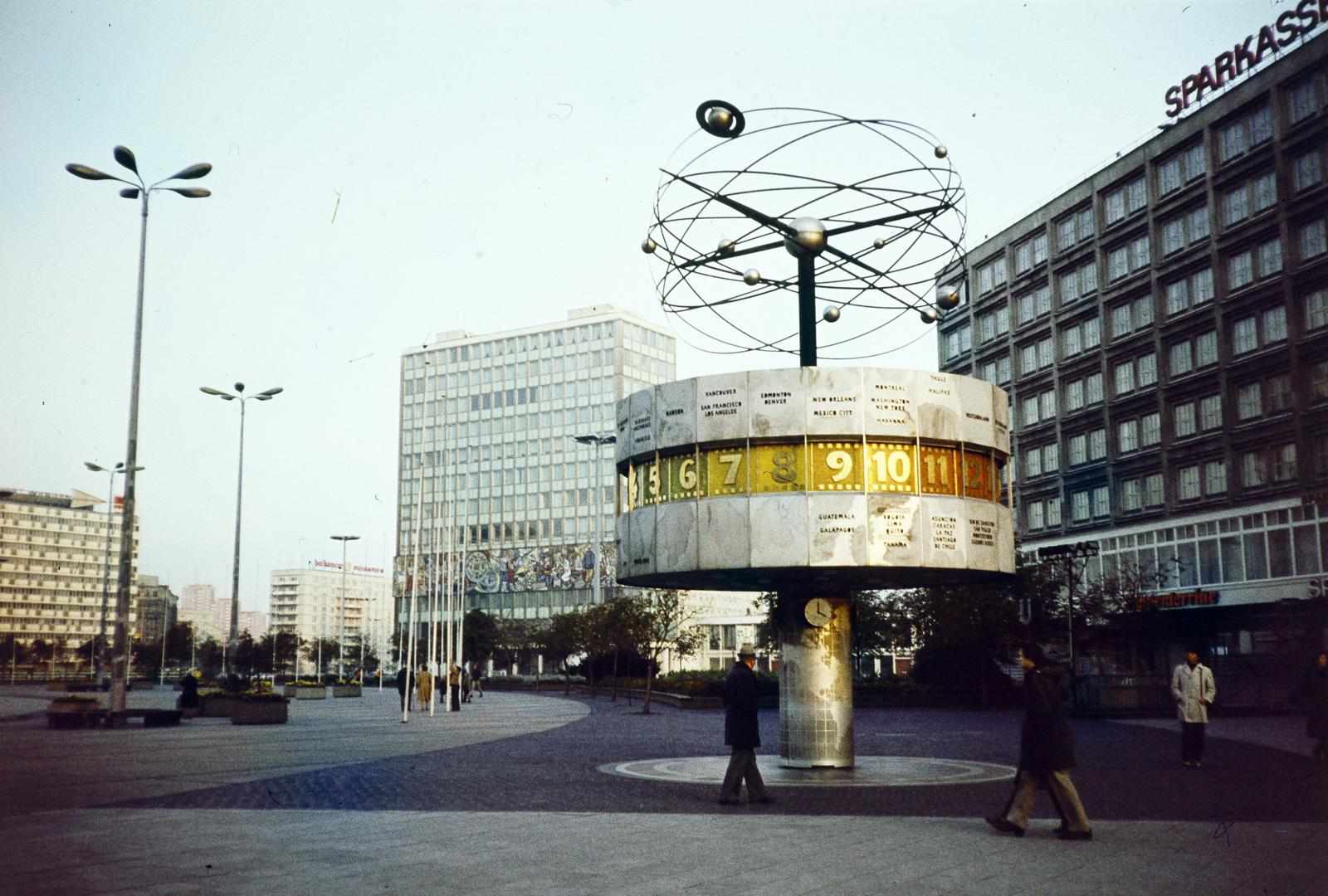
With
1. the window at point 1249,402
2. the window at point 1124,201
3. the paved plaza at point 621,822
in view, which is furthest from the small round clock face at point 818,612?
the window at point 1124,201

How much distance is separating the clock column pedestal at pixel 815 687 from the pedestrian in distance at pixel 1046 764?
25.7 ft

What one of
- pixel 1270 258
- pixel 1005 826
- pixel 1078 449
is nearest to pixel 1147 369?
pixel 1078 449

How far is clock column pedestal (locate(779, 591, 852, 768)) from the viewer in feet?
68.8

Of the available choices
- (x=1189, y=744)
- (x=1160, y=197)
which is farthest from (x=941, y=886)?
(x=1160, y=197)

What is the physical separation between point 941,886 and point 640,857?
294cm

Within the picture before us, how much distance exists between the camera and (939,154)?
70.8ft

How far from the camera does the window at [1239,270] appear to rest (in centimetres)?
5759

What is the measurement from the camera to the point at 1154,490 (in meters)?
63.8

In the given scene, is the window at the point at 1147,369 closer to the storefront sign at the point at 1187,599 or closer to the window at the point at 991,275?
the storefront sign at the point at 1187,599

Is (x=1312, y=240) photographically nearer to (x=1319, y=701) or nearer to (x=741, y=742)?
(x=1319, y=701)

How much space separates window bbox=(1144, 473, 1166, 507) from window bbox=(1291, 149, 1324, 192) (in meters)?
16.1

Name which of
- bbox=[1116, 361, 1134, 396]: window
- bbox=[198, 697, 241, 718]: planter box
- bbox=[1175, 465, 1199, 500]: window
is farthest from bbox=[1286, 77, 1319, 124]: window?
bbox=[198, 697, 241, 718]: planter box

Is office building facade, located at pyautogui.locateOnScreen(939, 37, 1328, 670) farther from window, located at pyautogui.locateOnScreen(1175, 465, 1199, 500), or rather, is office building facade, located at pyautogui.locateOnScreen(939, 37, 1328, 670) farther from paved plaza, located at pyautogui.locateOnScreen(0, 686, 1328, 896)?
→ paved plaza, located at pyautogui.locateOnScreen(0, 686, 1328, 896)

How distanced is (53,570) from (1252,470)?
138 m
